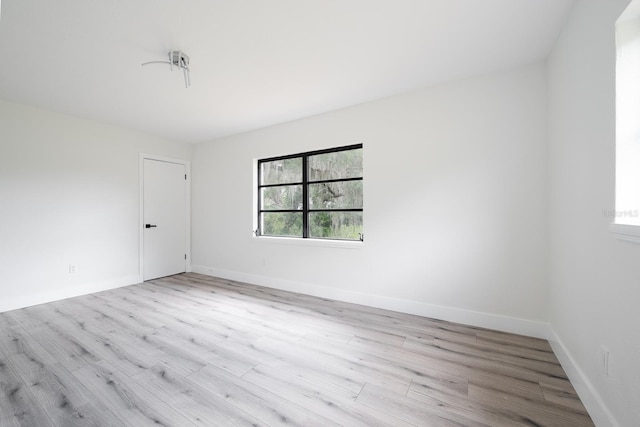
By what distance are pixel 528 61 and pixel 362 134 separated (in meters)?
1.68

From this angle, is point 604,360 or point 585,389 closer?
point 604,360

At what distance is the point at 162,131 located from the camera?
4.36m

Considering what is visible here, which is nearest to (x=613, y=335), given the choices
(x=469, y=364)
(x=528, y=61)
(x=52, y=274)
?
(x=469, y=364)

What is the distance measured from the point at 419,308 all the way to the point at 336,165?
6.78 ft

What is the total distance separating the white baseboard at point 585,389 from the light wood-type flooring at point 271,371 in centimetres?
6

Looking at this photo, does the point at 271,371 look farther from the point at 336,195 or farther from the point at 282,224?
the point at 282,224

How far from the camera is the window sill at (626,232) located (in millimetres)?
1076

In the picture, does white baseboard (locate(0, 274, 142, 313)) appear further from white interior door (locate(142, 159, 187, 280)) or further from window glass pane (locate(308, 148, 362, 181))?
window glass pane (locate(308, 148, 362, 181))

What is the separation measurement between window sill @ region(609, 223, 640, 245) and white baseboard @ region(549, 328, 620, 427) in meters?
0.88

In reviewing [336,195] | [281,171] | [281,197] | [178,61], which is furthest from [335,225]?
[178,61]

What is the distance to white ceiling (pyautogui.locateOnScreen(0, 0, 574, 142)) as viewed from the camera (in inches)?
69.4

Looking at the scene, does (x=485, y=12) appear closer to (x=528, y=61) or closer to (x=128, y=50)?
(x=528, y=61)

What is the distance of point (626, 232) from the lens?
1.15m

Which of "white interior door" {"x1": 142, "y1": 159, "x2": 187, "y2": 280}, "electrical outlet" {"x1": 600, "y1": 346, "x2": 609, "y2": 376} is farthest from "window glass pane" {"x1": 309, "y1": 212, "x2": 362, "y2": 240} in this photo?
"white interior door" {"x1": 142, "y1": 159, "x2": 187, "y2": 280}
